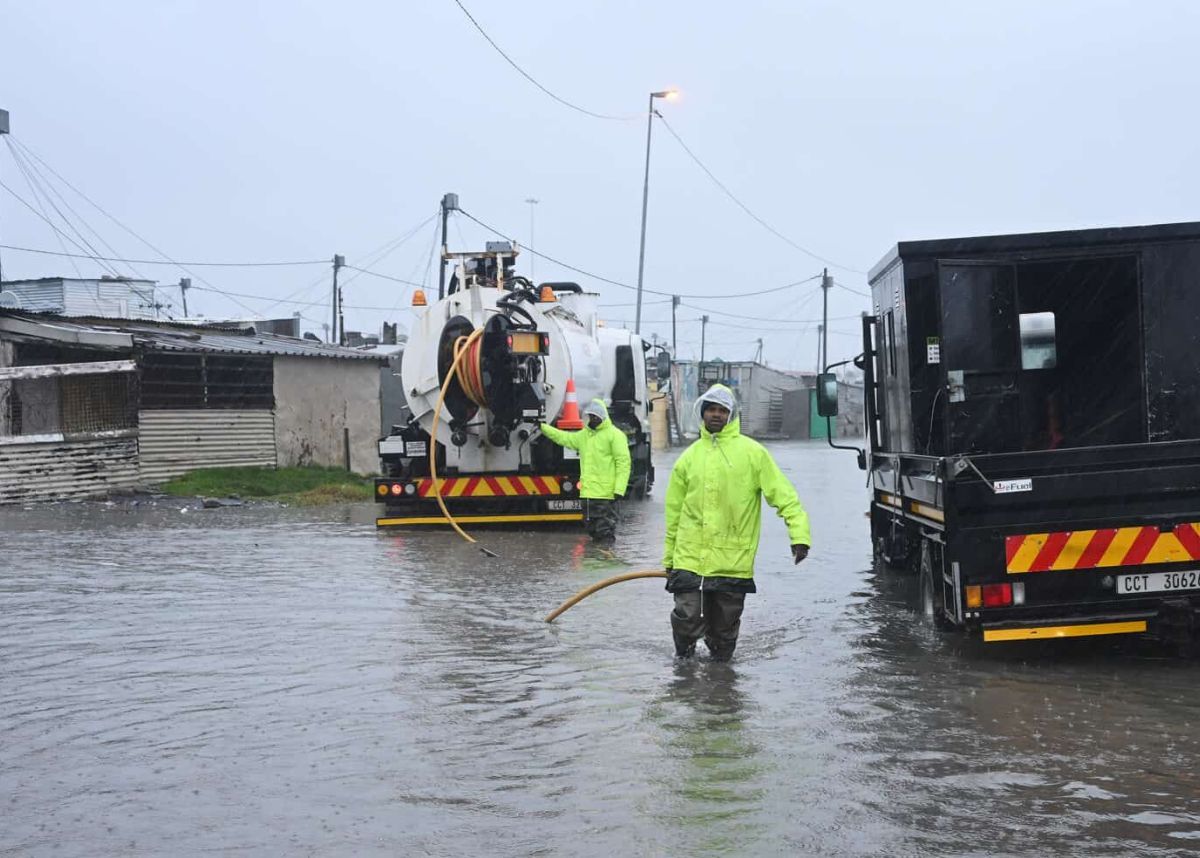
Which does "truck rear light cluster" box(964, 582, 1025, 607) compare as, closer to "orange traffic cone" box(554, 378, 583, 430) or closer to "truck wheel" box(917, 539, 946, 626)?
"truck wheel" box(917, 539, 946, 626)

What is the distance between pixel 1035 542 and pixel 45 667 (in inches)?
238

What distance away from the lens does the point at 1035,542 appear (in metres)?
8.14

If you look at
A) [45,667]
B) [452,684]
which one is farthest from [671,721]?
[45,667]

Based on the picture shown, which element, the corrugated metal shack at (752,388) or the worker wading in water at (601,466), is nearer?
the worker wading in water at (601,466)

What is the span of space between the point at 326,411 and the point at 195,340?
2.94m

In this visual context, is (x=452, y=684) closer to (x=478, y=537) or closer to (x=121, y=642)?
(x=121, y=642)

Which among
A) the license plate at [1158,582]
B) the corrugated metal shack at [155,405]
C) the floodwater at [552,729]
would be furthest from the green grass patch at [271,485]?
the license plate at [1158,582]

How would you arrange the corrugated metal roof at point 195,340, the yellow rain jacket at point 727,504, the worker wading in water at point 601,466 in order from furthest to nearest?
the corrugated metal roof at point 195,340
the worker wading in water at point 601,466
the yellow rain jacket at point 727,504

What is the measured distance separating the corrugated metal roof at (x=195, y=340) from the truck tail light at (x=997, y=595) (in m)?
17.1

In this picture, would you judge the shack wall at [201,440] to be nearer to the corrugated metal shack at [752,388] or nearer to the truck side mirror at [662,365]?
the truck side mirror at [662,365]

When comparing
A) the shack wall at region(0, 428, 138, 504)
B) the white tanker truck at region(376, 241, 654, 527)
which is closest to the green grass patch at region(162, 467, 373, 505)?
the shack wall at region(0, 428, 138, 504)

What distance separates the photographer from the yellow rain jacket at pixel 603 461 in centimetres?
1588

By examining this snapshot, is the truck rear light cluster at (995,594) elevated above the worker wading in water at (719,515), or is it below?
below

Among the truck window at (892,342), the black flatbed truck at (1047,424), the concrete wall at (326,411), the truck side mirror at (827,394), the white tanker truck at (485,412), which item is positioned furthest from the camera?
the concrete wall at (326,411)
